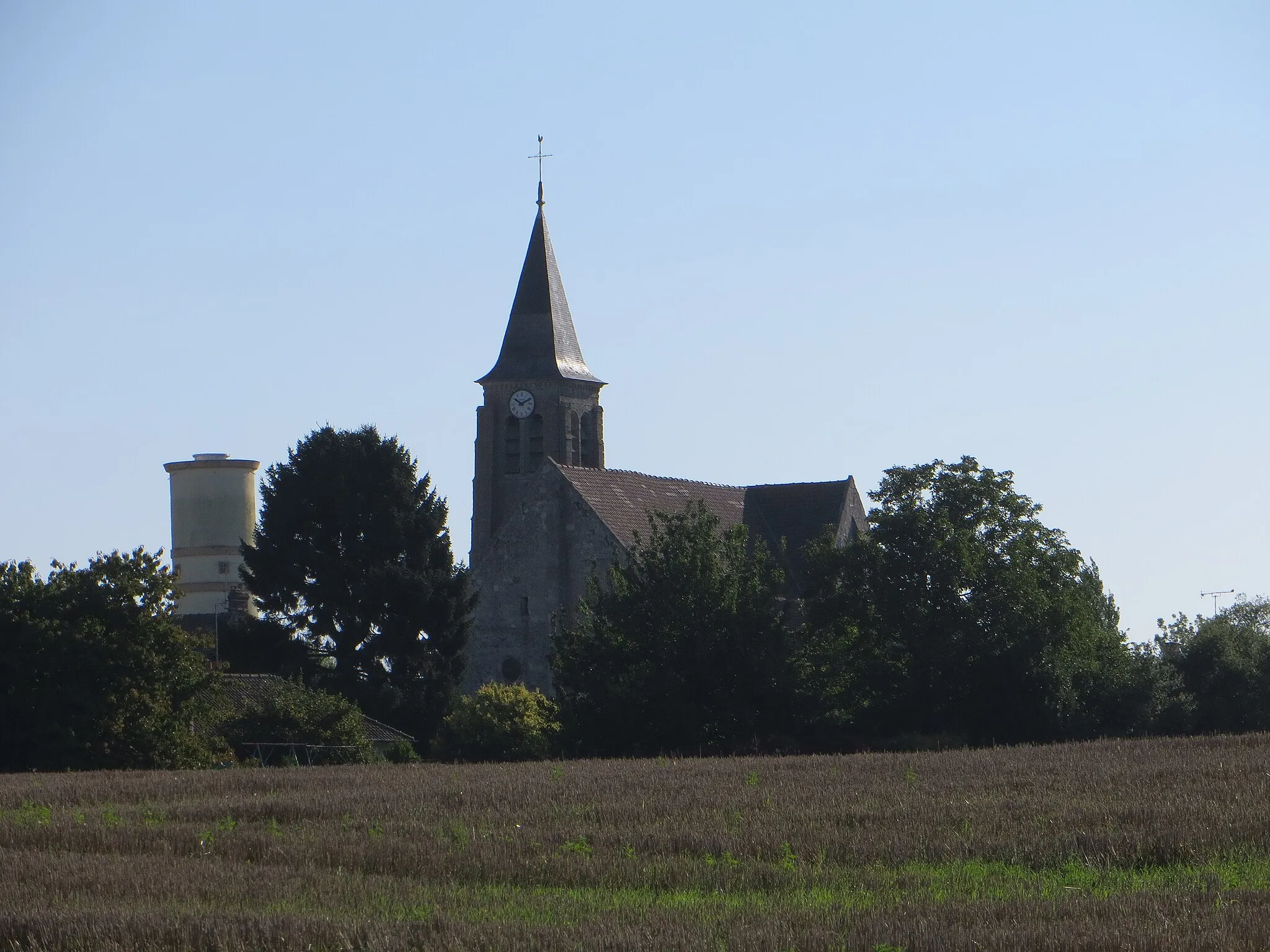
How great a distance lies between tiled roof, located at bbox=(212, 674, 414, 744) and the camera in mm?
43281

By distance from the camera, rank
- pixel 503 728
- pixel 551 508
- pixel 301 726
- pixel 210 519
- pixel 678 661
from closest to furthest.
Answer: pixel 301 726 < pixel 678 661 < pixel 503 728 < pixel 551 508 < pixel 210 519

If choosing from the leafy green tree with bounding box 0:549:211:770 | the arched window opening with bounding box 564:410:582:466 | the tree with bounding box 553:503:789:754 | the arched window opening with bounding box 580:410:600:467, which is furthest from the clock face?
the leafy green tree with bounding box 0:549:211:770

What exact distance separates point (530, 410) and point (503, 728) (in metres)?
29.3

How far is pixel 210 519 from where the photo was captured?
224 ft

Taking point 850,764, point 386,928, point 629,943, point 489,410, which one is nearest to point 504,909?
point 386,928

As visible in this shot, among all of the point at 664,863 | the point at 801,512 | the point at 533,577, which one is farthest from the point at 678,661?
the point at 664,863

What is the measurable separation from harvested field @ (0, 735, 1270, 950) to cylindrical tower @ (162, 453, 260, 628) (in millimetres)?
43806

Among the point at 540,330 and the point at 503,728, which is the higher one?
the point at 540,330

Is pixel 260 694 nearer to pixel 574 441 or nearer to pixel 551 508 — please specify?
pixel 551 508

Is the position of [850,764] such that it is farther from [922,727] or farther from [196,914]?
[196,914]

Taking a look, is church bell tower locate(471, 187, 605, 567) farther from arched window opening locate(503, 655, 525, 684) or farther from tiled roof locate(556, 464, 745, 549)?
arched window opening locate(503, 655, 525, 684)

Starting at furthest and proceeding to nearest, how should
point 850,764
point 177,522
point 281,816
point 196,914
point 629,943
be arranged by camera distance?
point 177,522 < point 850,764 < point 281,816 < point 196,914 < point 629,943

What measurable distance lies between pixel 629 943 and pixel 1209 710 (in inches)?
1611

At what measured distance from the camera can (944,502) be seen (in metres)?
43.1
